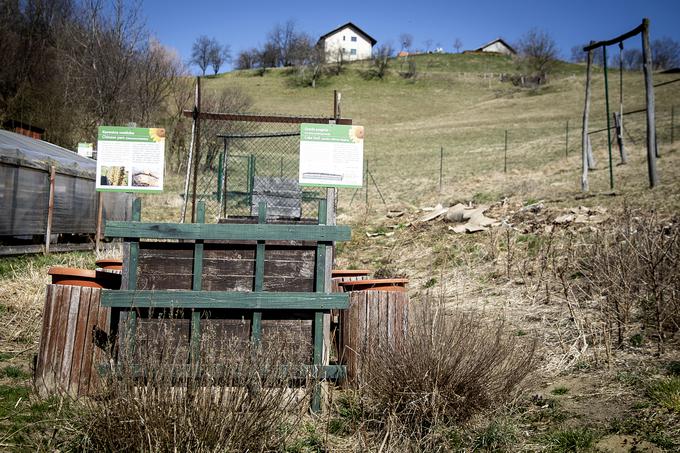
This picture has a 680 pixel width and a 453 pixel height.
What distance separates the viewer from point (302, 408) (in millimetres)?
3604

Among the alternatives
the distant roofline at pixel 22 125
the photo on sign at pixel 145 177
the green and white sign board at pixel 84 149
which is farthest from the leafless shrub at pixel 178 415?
the distant roofline at pixel 22 125

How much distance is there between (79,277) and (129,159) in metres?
2.60

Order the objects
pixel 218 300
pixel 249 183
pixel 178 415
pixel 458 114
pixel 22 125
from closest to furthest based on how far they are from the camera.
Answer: pixel 178 415, pixel 218 300, pixel 249 183, pixel 22 125, pixel 458 114

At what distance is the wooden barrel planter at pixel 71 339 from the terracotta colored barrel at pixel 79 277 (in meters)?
0.08

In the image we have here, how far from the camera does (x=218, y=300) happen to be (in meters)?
4.08

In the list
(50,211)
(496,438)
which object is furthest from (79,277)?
(50,211)

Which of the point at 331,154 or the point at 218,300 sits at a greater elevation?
the point at 331,154

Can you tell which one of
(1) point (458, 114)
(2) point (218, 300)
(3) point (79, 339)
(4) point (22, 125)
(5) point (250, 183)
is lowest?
(3) point (79, 339)

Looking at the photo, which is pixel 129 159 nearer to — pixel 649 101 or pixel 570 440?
pixel 570 440

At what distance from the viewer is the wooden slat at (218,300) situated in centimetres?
402

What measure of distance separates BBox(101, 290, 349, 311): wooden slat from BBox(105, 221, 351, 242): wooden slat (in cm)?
40

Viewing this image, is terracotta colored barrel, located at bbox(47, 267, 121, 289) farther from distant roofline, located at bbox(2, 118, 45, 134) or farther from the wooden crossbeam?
distant roofline, located at bbox(2, 118, 45, 134)

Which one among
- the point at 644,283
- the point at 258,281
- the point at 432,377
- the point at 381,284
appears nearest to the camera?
the point at 432,377

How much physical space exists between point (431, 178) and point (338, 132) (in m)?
15.2
